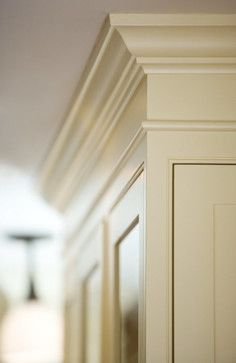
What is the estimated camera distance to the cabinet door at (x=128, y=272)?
10.1ft

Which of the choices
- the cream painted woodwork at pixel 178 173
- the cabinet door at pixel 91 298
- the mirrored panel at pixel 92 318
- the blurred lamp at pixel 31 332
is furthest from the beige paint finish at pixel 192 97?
the blurred lamp at pixel 31 332

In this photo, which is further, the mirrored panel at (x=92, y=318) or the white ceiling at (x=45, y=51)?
the mirrored panel at (x=92, y=318)

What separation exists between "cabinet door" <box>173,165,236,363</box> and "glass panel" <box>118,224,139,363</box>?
0.36 metres

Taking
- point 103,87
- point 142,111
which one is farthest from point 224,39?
point 103,87

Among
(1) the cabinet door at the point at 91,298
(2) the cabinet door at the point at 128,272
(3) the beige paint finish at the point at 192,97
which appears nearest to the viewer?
(3) the beige paint finish at the point at 192,97

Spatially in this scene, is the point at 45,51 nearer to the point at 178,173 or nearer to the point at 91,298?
the point at 178,173

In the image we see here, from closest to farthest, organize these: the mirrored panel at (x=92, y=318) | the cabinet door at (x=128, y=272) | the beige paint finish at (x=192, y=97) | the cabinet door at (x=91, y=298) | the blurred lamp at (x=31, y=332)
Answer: the beige paint finish at (x=192, y=97)
the cabinet door at (x=128, y=272)
the cabinet door at (x=91, y=298)
the mirrored panel at (x=92, y=318)
the blurred lamp at (x=31, y=332)

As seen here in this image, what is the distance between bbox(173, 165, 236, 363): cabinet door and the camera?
2.77 m

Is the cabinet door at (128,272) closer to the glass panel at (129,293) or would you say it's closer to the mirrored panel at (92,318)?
the glass panel at (129,293)

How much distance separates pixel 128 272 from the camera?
3.38 m

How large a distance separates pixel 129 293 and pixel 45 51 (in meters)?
0.95

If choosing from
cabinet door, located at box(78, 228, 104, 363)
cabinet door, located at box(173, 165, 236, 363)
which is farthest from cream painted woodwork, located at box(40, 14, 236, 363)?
cabinet door, located at box(78, 228, 104, 363)

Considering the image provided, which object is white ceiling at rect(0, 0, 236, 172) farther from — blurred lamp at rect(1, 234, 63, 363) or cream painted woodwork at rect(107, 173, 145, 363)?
blurred lamp at rect(1, 234, 63, 363)

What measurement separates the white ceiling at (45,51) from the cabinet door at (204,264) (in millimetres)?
542
